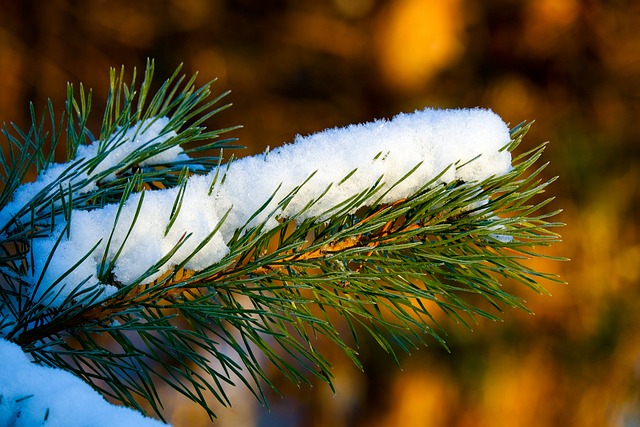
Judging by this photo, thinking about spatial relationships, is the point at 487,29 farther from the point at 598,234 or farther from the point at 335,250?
the point at 335,250

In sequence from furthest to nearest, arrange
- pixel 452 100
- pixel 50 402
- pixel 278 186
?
1. pixel 452 100
2. pixel 278 186
3. pixel 50 402

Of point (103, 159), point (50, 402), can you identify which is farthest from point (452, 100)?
point (50, 402)

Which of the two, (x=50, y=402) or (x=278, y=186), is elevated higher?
(x=278, y=186)

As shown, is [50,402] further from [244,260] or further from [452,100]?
[452,100]

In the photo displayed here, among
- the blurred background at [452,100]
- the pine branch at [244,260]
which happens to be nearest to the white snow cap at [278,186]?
the pine branch at [244,260]

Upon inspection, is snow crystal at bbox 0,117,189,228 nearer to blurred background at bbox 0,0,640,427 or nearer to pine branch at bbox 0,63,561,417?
pine branch at bbox 0,63,561,417

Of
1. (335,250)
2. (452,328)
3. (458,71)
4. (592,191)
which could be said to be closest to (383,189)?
(335,250)

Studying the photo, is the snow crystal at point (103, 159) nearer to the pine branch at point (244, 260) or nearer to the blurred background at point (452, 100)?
the pine branch at point (244, 260)
